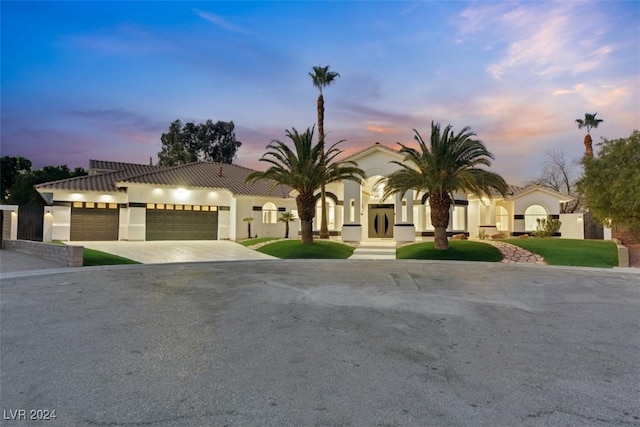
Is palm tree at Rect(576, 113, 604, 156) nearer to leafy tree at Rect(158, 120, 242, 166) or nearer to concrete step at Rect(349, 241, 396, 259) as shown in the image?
concrete step at Rect(349, 241, 396, 259)

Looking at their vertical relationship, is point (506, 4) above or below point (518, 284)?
above

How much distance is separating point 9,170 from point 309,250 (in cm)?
5653

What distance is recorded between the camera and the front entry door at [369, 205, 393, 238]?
30828 millimetres

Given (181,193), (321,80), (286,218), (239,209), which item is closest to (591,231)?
(286,218)

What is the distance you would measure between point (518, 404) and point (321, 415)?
6.52 ft

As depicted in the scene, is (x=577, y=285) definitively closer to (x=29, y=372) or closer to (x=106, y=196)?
(x=29, y=372)

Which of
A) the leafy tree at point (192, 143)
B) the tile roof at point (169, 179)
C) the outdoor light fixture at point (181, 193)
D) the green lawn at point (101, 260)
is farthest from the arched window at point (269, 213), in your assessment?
the leafy tree at point (192, 143)

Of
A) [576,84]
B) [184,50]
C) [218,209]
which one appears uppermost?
[184,50]

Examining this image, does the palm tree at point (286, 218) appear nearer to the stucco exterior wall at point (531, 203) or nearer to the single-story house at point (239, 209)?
the single-story house at point (239, 209)

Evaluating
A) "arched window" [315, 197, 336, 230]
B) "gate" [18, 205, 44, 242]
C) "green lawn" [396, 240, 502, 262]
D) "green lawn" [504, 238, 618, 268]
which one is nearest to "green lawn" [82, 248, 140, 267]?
"gate" [18, 205, 44, 242]

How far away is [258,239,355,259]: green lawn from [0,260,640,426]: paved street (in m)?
10.5

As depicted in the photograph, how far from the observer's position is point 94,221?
2934 cm

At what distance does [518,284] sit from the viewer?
11891 millimetres

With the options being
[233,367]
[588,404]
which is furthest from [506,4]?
[233,367]
